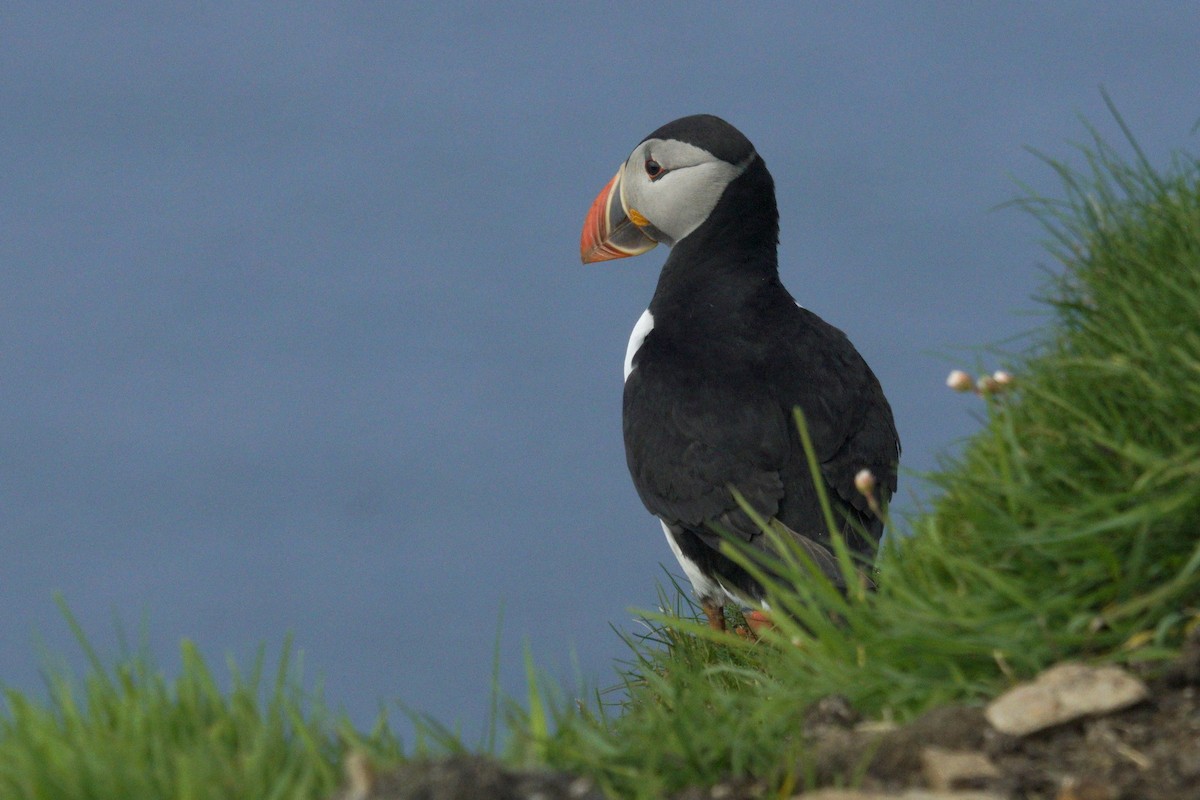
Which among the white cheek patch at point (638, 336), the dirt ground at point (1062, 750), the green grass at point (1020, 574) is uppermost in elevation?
the white cheek patch at point (638, 336)

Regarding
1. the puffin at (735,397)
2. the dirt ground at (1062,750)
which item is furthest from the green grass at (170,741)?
the puffin at (735,397)

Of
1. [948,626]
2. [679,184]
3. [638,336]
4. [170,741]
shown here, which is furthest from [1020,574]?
[679,184]

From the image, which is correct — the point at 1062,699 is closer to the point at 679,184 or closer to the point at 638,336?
the point at 638,336

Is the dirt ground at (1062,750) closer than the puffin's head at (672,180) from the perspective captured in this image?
Yes

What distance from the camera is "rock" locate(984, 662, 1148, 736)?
314 centimetres

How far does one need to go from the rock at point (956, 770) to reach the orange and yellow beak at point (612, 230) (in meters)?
5.48

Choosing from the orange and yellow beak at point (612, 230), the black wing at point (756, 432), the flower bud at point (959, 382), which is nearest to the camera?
the flower bud at point (959, 382)

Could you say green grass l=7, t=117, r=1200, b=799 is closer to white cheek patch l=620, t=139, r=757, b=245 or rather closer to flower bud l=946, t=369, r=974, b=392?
flower bud l=946, t=369, r=974, b=392

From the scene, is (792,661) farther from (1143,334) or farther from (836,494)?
(836,494)

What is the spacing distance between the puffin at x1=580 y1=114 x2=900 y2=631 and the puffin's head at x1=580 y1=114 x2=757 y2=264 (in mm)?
10

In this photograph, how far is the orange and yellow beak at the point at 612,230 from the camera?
829 cm

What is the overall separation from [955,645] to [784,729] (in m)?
0.46

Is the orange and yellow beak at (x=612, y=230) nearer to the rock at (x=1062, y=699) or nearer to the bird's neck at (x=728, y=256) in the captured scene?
the bird's neck at (x=728, y=256)

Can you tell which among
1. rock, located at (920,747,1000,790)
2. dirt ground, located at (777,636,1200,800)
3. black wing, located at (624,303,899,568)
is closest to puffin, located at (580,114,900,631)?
black wing, located at (624,303,899,568)
